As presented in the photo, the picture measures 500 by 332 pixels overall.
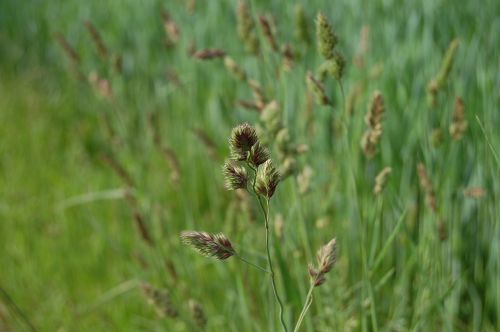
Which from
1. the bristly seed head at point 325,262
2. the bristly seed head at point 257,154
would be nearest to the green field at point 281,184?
the bristly seed head at point 325,262

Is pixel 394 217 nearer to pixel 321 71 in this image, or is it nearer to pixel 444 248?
pixel 444 248

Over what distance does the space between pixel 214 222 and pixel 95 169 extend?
3.38ft

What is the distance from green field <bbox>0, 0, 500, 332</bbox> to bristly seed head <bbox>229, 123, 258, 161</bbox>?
0.40m

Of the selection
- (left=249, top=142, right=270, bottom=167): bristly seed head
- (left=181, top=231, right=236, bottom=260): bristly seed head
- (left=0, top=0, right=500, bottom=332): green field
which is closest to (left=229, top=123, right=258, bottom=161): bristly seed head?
(left=249, top=142, right=270, bottom=167): bristly seed head

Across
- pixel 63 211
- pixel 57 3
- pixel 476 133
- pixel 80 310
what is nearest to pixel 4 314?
pixel 80 310

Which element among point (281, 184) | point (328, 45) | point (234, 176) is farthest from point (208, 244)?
point (281, 184)

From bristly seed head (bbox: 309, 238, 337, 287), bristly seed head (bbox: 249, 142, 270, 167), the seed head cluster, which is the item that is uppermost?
the seed head cluster

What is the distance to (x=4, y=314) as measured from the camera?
2191mm

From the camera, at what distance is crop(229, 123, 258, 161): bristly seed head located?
88 cm

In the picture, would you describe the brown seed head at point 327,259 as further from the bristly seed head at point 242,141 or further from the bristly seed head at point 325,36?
the bristly seed head at point 325,36

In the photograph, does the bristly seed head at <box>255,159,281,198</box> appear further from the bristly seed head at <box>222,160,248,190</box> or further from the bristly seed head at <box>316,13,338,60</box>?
the bristly seed head at <box>316,13,338,60</box>

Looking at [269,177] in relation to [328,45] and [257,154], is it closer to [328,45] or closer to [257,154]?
[257,154]

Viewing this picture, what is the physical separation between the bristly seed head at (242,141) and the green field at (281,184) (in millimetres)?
402

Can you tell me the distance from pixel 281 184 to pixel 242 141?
3.59ft
